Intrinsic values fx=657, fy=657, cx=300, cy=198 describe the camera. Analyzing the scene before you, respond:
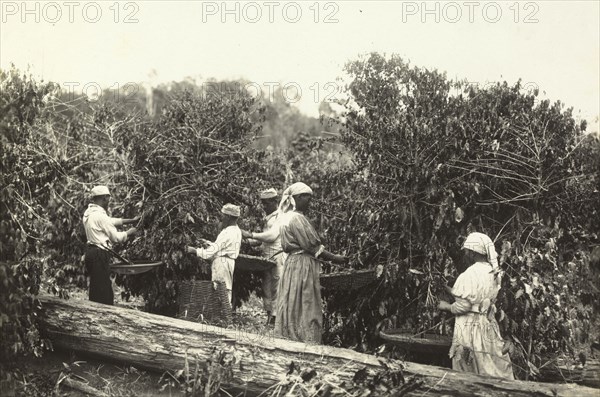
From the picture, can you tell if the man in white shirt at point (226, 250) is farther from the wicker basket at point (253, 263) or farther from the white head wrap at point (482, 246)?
the white head wrap at point (482, 246)

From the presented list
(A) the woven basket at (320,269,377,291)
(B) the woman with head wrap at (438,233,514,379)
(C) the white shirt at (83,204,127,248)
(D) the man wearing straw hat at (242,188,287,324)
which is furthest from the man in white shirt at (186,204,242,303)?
(B) the woman with head wrap at (438,233,514,379)

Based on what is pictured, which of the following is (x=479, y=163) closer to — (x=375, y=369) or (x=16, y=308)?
(x=375, y=369)

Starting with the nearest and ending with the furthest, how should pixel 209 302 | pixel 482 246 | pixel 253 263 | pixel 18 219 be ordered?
pixel 482 246
pixel 18 219
pixel 209 302
pixel 253 263

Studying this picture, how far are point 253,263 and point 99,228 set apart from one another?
6.24 ft

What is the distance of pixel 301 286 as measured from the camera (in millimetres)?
6848

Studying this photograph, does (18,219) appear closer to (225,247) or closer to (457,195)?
(225,247)

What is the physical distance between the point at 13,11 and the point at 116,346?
3.80 m

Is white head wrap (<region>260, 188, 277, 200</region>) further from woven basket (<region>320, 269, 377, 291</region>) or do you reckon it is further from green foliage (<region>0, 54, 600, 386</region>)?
woven basket (<region>320, 269, 377, 291</region>)

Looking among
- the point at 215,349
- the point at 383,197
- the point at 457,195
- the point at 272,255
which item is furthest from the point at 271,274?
the point at 215,349

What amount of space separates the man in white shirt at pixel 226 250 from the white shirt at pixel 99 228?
0.95 metres

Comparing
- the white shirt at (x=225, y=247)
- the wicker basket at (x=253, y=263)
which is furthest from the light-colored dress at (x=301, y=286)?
the wicker basket at (x=253, y=263)

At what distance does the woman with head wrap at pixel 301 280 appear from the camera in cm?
680

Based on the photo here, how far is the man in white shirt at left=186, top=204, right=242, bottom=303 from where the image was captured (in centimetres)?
777

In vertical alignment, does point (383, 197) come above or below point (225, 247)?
A: above
